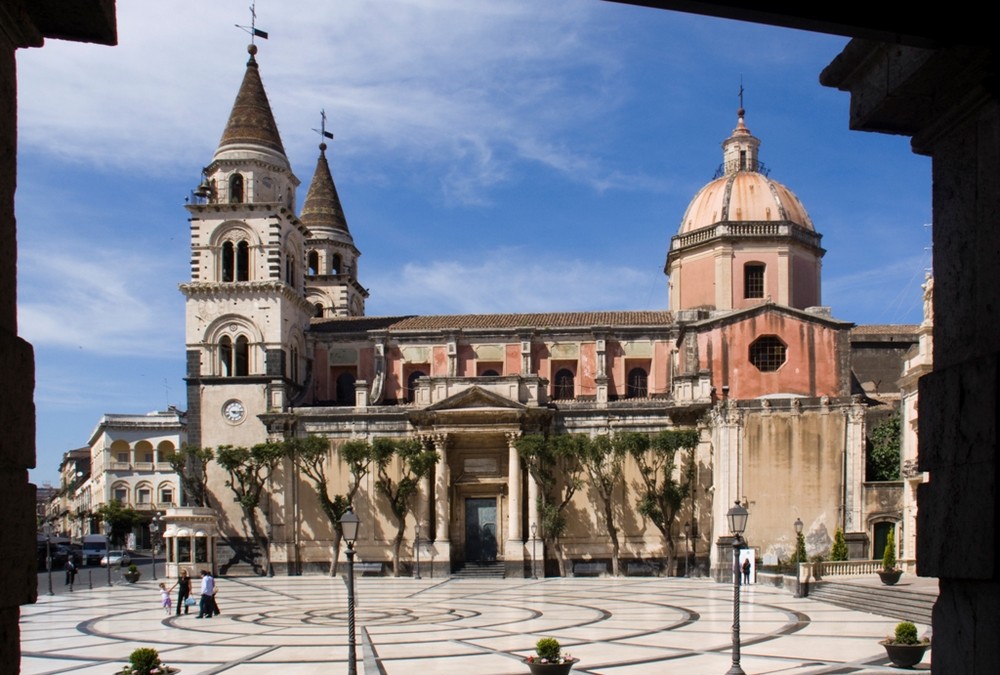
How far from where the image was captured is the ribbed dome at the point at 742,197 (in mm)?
50594

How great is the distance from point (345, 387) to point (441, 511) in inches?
386

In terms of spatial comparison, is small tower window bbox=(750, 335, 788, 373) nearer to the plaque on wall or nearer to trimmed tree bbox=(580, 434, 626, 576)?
trimmed tree bbox=(580, 434, 626, 576)

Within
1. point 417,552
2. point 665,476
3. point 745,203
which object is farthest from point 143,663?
point 745,203

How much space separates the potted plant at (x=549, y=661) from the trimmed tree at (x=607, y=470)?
93.3ft

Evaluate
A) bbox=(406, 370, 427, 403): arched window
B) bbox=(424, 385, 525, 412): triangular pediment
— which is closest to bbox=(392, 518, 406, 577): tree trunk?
bbox=(424, 385, 525, 412): triangular pediment

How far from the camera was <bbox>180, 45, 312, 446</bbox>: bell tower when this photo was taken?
1987 inches

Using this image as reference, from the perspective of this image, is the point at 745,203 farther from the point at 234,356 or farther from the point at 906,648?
the point at 906,648

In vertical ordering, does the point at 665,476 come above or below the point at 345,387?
below

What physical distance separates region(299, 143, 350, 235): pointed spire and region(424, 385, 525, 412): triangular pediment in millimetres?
22440

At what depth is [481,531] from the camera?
4941cm

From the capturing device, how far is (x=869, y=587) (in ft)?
105

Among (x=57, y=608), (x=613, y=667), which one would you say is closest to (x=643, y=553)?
(x=57, y=608)

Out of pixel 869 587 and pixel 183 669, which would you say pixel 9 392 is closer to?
pixel 183 669

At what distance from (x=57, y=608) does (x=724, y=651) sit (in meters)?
22.0
